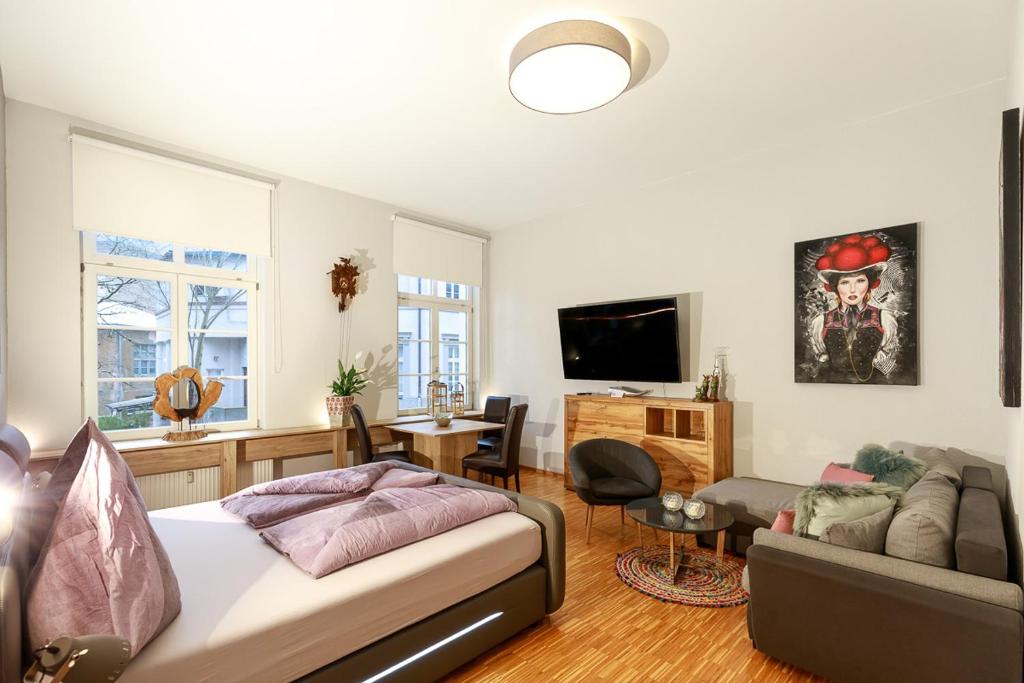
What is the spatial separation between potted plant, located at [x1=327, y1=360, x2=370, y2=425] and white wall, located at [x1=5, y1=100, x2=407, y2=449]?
258 mm

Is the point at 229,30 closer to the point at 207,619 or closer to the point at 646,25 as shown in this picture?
the point at 646,25

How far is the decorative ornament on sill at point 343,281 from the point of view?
16.1 feet

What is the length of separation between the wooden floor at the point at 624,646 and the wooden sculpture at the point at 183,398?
113 inches

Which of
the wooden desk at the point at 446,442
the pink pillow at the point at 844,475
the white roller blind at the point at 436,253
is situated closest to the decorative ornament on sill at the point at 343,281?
the white roller blind at the point at 436,253

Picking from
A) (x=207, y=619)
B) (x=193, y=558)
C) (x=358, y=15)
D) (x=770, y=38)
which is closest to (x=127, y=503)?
(x=207, y=619)

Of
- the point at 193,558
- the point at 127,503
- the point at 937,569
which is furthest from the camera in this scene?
the point at 193,558

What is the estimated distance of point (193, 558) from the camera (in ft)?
6.47

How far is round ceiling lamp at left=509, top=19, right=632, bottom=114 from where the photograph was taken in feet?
7.99

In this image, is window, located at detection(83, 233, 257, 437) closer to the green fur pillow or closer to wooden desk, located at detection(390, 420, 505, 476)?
wooden desk, located at detection(390, 420, 505, 476)

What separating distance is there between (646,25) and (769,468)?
11.2ft

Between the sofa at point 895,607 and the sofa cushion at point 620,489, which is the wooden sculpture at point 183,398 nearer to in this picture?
the sofa cushion at point 620,489

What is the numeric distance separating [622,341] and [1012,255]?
3.16 metres

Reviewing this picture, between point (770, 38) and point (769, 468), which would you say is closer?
point (770, 38)

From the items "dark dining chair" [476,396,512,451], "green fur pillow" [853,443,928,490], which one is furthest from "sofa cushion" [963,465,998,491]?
"dark dining chair" [476,396,512,451]
